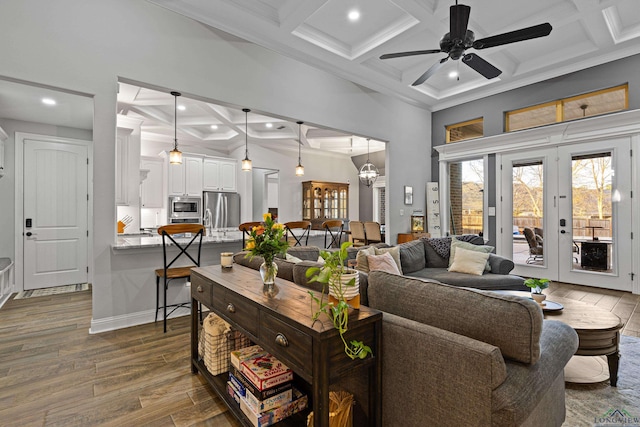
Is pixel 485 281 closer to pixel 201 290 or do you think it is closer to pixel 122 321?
pixel 201 290

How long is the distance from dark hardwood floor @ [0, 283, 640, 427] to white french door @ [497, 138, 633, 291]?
5.12ft

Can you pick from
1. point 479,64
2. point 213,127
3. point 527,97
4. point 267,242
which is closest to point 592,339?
point 267,242

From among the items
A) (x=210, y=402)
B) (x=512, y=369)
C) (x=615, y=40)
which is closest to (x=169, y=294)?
(x=210, y=402)

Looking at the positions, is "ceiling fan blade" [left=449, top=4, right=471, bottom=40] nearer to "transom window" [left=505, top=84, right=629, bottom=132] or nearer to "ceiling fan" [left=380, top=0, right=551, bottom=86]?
"ceiling fan" [left=380, top=0, right=551, bottom=86]

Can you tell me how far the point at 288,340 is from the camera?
4.42 ft

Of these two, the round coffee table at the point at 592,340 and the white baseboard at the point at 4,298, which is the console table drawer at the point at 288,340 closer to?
the round coffee table at the point at 592,340

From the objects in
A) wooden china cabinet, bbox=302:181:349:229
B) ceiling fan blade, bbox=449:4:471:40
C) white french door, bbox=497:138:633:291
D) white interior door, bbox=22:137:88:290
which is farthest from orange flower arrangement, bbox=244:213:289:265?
wooden china cabinet, bbox=302:181:349:229

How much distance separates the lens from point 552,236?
5.38m

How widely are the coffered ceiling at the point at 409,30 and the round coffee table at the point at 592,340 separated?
3407 millimetres

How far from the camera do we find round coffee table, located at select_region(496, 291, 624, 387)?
204cm

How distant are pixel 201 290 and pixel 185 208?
535 cm

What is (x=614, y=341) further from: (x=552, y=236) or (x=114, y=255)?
(x=114, y=255)

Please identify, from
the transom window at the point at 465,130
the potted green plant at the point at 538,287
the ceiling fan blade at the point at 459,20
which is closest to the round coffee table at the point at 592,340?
the potted green plant at the point at 538,287

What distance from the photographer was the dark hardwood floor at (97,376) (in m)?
1.85
